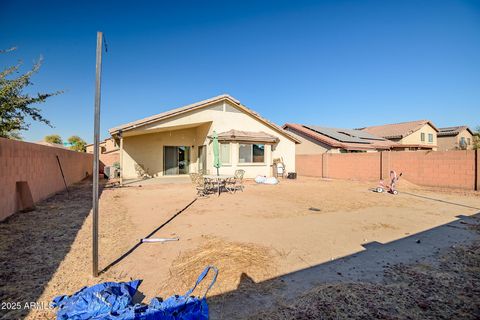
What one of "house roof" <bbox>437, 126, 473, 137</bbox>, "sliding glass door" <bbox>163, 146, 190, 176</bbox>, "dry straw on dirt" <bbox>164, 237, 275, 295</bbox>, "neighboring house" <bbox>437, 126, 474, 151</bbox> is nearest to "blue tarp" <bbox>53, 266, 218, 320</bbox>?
"dry straw on dirt" <bbox>164, 237, 275, 295</bbox>

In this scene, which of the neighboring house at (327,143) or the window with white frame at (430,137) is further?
the window with white frame at (430,137)

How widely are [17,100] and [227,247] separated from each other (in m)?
13.2

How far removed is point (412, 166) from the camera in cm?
1373

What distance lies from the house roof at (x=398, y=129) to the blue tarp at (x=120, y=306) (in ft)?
112

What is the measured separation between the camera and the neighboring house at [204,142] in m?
14.9

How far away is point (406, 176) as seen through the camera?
551 inches

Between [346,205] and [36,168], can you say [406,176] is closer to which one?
[346,205]

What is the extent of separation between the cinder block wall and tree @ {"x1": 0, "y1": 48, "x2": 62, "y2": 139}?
231cm

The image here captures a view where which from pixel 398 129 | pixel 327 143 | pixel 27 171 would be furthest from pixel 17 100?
pixel 398 129

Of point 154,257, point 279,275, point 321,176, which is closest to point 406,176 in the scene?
point 321,176

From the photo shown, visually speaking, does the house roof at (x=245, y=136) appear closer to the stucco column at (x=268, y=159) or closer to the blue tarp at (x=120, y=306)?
the stucco column at (x=268, y=159)

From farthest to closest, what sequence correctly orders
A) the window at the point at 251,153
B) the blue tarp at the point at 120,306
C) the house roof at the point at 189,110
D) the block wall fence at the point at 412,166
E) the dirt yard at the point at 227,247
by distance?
the window at the point at 251,153 → the house roof at the point at 189,110 → the block wall fence at the point at 412,166 → the dirt yard at the point at 227,247 → the blue tarp at the point at 120,306

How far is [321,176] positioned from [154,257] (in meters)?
18.2

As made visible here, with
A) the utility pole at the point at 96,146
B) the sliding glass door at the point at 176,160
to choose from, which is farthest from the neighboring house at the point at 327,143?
the utility pole at the point at 96,146
